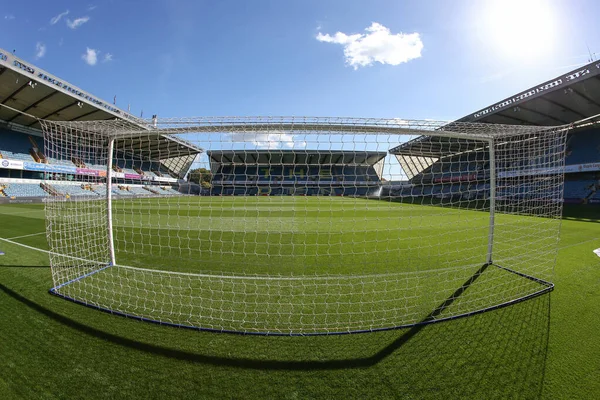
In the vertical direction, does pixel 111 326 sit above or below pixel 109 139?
below

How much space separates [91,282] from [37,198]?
28.0m

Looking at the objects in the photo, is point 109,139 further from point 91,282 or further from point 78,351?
point 78,351

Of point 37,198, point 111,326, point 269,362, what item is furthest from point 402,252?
point 37,198

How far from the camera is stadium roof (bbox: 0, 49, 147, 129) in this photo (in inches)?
693

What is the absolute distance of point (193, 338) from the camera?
2.41m

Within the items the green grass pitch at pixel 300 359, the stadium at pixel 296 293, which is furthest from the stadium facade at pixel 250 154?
the green grass pitch at pixel 300 359

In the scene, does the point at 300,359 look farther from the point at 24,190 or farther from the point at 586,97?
the point at 24,190

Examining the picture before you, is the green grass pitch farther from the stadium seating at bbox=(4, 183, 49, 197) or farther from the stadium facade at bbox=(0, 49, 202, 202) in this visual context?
the stadium seating at bbox=(4, 183, 49, 197)

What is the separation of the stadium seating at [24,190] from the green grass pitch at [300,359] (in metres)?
31.0

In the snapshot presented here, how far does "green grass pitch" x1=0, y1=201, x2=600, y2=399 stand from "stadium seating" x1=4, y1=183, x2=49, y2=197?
31.0 meters

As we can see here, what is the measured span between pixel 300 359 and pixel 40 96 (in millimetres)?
29423

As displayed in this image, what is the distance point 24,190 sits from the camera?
25062mm

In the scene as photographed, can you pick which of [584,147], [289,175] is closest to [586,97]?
[584,147]

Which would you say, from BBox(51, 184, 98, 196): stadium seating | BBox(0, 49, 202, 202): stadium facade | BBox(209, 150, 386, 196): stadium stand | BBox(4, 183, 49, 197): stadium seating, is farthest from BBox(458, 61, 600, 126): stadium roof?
BBox(4, 183, 49, 197): stadium seating
